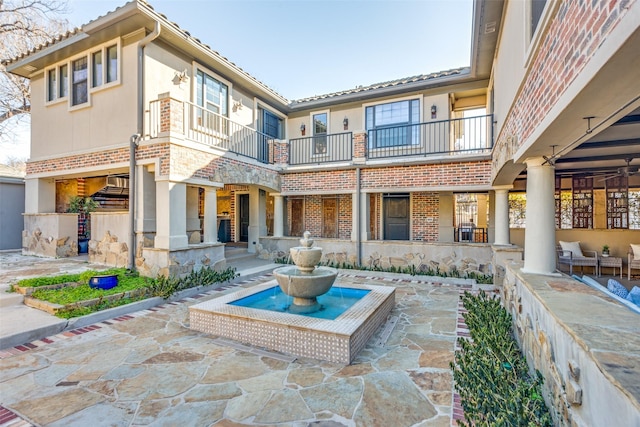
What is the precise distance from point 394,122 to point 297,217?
5307mm

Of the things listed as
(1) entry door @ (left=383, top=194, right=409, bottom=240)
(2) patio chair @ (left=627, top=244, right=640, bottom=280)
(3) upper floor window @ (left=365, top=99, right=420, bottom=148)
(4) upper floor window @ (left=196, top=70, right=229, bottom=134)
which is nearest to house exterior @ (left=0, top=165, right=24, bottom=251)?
(4) upper floor window @ (left=196, top=70, right=229, bottom=134)

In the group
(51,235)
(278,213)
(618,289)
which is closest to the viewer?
(618,289)

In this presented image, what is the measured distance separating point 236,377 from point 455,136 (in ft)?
35.9

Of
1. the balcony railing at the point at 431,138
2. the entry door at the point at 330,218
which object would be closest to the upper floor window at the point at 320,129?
the balcony railing at the point at 431,138

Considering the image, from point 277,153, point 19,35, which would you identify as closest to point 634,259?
point 277,153

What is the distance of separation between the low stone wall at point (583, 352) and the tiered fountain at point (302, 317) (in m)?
1.91

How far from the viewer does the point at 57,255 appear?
30.4 ft

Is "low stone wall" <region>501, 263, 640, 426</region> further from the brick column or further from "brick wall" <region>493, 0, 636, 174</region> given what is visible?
the brick column

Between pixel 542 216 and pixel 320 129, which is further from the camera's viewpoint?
pixel 320 129

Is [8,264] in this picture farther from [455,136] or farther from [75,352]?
[455,136]

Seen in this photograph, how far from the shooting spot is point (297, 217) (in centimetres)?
1266

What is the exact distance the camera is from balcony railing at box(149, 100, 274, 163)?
7223mm

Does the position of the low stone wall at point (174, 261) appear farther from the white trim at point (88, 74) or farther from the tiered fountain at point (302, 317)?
the white trim at point (88, 74)

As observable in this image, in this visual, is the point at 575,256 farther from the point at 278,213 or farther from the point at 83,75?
the point at 83,75
